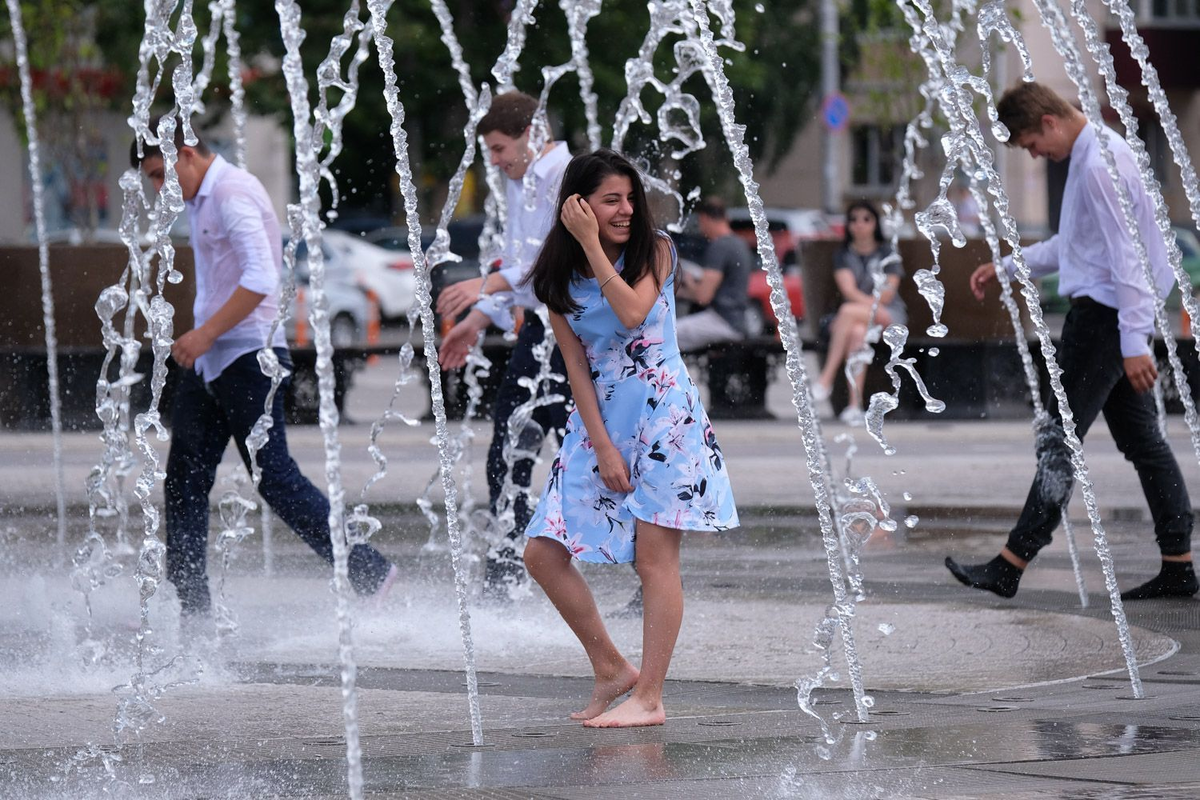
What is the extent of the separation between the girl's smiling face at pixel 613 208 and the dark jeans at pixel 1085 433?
7.59ft

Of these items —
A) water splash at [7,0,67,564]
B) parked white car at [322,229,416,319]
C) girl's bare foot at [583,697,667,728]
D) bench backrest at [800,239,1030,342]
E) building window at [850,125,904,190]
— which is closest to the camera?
girl's bare foot at [583,697,667,728]

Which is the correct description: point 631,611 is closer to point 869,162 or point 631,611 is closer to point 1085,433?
point 1085,433

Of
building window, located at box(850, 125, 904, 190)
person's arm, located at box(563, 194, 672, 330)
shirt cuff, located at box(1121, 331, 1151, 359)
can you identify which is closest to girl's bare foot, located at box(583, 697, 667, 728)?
person's arm, located at box(563, 194, 672, 330)

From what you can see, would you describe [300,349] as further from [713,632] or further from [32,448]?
[713,632]

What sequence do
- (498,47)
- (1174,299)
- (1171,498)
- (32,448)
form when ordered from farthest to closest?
(498,47) → (1174,299) → (32,448) → (1171,498)

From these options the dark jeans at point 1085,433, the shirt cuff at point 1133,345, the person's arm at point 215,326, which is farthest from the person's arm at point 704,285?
the person's arm at point 215,326

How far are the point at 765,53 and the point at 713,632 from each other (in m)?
42.8

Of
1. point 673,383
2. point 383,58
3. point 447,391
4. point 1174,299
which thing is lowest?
point 1174,299

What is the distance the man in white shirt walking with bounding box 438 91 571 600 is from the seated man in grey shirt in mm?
7343

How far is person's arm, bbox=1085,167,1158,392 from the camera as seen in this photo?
6.61 metres

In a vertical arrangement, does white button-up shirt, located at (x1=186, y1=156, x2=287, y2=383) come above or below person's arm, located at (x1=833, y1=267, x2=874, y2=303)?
above

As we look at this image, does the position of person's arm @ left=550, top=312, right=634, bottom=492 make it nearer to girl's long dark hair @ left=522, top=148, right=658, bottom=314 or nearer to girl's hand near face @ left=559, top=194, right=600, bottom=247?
girl's long dark hair @ left=522, top=148, right=658, bottom=314

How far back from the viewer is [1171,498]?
7.05 meters

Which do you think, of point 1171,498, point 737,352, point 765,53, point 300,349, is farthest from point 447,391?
point 765,53
